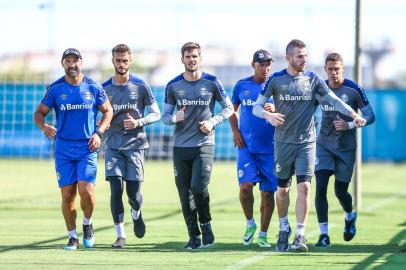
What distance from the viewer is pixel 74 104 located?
13195mm

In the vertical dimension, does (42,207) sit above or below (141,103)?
below

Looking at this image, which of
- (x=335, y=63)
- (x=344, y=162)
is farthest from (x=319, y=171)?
(x=335, y=63)

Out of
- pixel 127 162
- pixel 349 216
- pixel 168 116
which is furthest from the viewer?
pixel 349 216

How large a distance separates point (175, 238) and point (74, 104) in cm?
242

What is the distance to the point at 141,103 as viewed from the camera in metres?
13.8

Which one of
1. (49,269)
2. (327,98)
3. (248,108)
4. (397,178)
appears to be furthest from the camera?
(397,178)

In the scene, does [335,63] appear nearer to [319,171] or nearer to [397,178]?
→ [319,171]

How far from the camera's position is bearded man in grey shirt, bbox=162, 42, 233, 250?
525 inches

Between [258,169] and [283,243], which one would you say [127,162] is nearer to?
[258,169]

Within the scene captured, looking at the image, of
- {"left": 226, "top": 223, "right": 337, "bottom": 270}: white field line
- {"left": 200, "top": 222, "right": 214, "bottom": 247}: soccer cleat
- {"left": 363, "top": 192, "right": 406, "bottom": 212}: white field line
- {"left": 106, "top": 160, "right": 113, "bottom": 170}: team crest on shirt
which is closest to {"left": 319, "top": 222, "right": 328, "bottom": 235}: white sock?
{"left": 226, "top": 223, "right": 337, "bottom": 270}: white field line

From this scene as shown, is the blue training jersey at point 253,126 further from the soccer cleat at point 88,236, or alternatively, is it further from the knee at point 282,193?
the soccer cleat at point 88,236

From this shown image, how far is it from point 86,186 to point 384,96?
1115 inches

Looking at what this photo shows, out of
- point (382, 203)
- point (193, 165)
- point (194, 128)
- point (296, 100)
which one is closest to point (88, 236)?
point (193, 165)

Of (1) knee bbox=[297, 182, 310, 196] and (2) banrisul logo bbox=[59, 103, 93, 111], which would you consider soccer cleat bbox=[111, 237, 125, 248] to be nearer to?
(2) banrisul logo bbox=[59, 103, 93, 111]
